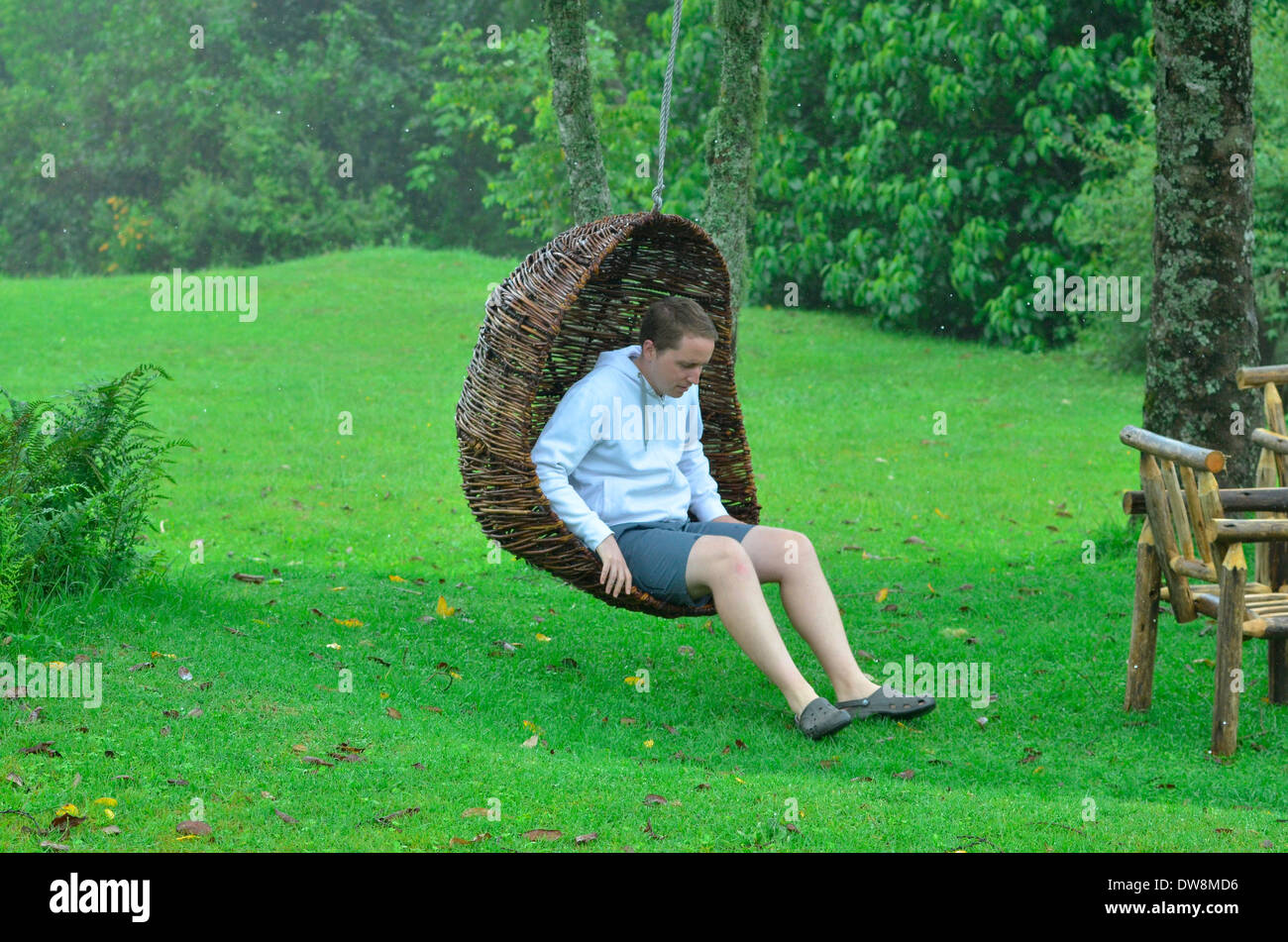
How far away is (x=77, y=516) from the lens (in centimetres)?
564

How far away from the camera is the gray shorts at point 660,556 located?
523 cm

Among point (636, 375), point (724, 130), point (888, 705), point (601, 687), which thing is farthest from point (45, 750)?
point (724, 130)

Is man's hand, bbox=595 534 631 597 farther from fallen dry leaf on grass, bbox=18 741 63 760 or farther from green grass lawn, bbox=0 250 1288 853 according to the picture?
fallen dry leaf on grass, bbox=18 741 63 760

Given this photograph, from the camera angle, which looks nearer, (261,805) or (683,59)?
(261,805)

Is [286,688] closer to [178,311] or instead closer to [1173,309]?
[1173,309]

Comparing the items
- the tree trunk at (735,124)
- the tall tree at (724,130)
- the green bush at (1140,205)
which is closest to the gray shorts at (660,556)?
the tall tree at (724,130)

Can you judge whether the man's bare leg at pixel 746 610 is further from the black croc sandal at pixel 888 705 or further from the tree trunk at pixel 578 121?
the tree trunk at pixel 578 121

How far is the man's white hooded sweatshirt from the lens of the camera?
537cm

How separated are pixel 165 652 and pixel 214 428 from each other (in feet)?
25.0

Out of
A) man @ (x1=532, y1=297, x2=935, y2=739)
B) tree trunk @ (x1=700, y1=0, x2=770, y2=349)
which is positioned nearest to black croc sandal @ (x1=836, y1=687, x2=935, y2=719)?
man @ (x1=532, y1=297, x2=935, y2=739)

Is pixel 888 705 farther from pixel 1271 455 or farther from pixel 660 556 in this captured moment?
pixel 1271 455

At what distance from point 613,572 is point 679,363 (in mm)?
871

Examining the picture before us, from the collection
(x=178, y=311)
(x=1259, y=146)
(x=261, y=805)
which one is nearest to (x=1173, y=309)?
(x=261, y=805)

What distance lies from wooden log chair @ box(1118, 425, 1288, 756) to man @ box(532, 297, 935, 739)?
99cm
